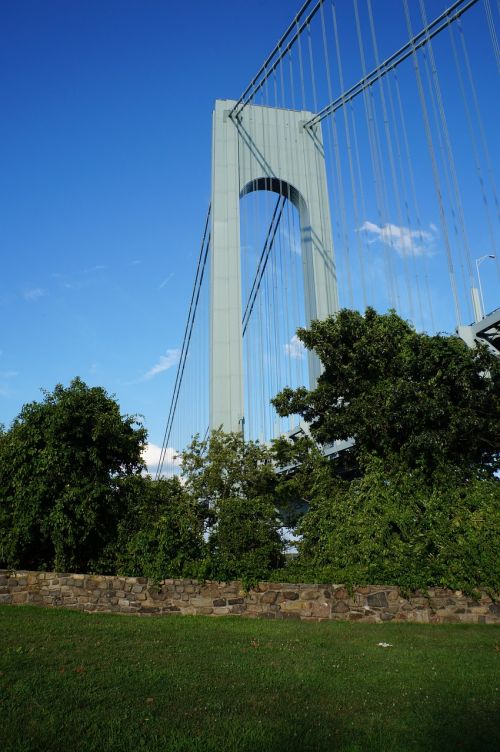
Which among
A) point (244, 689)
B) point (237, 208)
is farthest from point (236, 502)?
point (237, 208)

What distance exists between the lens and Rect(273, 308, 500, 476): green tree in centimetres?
1216

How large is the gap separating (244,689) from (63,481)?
869cm

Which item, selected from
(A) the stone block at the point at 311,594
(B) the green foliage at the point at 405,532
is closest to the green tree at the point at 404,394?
(B) the green foliage at the point at 405,532

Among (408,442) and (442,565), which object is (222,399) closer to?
(408,442)

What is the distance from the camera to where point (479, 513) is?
11188mm

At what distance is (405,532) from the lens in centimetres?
1141

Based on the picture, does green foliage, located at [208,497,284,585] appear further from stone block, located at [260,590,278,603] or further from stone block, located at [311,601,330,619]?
stone block, located at [311,601,330,619]

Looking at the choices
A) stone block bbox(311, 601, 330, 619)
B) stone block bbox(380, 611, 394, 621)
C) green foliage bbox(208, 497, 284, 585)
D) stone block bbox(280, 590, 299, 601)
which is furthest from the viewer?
green foliage bbox(208, 497, 284, 585)

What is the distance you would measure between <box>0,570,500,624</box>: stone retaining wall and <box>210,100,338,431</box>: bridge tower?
29.0ft

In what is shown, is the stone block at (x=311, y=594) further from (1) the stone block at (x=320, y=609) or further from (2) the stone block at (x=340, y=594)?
(2) the stone block at (x=340, y=594)

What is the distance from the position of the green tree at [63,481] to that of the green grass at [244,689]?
3.81 m

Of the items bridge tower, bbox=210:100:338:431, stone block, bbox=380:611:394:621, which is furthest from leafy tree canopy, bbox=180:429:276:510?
stone block, bbox=380:611:394:621

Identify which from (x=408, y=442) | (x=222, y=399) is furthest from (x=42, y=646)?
(x=222, y=399)

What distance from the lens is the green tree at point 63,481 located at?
12.7m
